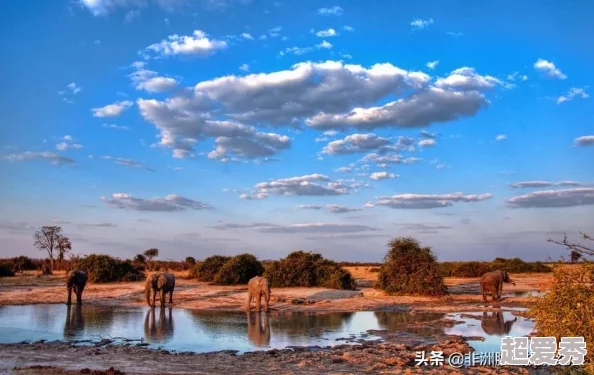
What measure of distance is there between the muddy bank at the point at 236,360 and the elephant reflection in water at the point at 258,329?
82.7 inches

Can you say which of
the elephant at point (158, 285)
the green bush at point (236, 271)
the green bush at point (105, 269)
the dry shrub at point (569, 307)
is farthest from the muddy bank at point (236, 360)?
the green bush at point (105, 269)

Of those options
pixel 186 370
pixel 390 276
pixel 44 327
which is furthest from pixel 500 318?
pixel 44 327

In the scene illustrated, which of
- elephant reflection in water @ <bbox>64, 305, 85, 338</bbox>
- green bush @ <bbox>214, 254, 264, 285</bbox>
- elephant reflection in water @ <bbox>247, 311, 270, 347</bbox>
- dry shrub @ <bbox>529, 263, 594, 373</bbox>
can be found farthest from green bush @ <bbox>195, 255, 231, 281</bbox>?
dry shrub @ <bbox>529, 263, 594, 373</bbox>

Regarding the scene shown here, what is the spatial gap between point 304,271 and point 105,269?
14502 millimetres

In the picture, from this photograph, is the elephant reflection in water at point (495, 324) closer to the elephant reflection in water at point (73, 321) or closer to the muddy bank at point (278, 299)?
the muddy bank at point (278, 299)

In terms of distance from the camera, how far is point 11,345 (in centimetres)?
1445

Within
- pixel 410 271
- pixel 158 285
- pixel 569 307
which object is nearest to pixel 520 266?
pixel 410 271

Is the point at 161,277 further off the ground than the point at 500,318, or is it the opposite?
the point at 161,277

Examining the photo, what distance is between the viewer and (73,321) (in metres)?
19.9

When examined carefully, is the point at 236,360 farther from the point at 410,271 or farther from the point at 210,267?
the point at 210,267

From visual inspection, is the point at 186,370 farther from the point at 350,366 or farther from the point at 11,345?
the point at 11,345

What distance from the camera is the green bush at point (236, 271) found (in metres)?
37.2

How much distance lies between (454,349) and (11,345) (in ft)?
37.7

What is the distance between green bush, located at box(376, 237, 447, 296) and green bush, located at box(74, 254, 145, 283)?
1865cm
